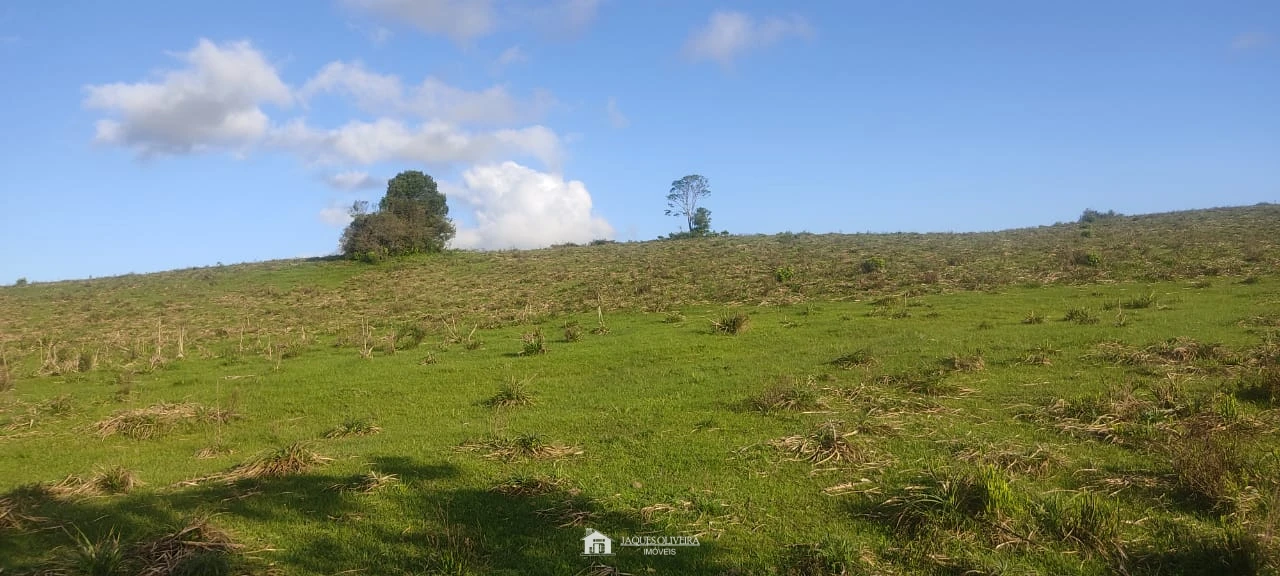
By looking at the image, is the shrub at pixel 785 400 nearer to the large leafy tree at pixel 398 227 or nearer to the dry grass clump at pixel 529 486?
the dry grass clump at pixel 529 486

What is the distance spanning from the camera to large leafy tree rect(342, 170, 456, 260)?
180 ft

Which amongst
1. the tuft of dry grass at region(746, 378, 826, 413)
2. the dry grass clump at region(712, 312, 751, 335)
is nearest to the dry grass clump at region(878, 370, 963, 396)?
the tuft of dry grass at region(746, 378, 826, 413)

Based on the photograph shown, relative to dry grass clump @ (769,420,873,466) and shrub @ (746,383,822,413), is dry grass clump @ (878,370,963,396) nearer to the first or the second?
shrub @ (746,383,822,413)

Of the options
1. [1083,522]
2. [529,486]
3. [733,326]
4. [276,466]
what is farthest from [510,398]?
[1083,522]

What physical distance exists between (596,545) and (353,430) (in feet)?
24.0

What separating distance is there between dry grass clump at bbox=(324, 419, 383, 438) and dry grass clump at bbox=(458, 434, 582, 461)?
287cm

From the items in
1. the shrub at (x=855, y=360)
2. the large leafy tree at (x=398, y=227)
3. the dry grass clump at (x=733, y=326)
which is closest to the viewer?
the shrub at (x=855, y=360)

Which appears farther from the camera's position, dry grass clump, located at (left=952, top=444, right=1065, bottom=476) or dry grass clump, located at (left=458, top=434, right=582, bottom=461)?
dry grass clump, located at (left=458, top=434, right=582, bottom=461)

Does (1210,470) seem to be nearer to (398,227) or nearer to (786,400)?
(786,400)

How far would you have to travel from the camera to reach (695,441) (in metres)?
10.4

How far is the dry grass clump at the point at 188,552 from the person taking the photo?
6.45 meters

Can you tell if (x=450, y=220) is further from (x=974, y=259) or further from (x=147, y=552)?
(x=147, y=552)

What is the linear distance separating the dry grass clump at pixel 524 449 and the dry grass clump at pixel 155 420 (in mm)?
6529

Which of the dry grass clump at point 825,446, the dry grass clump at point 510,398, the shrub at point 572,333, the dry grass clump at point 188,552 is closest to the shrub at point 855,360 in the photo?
the dry grass clump at point 825,446
